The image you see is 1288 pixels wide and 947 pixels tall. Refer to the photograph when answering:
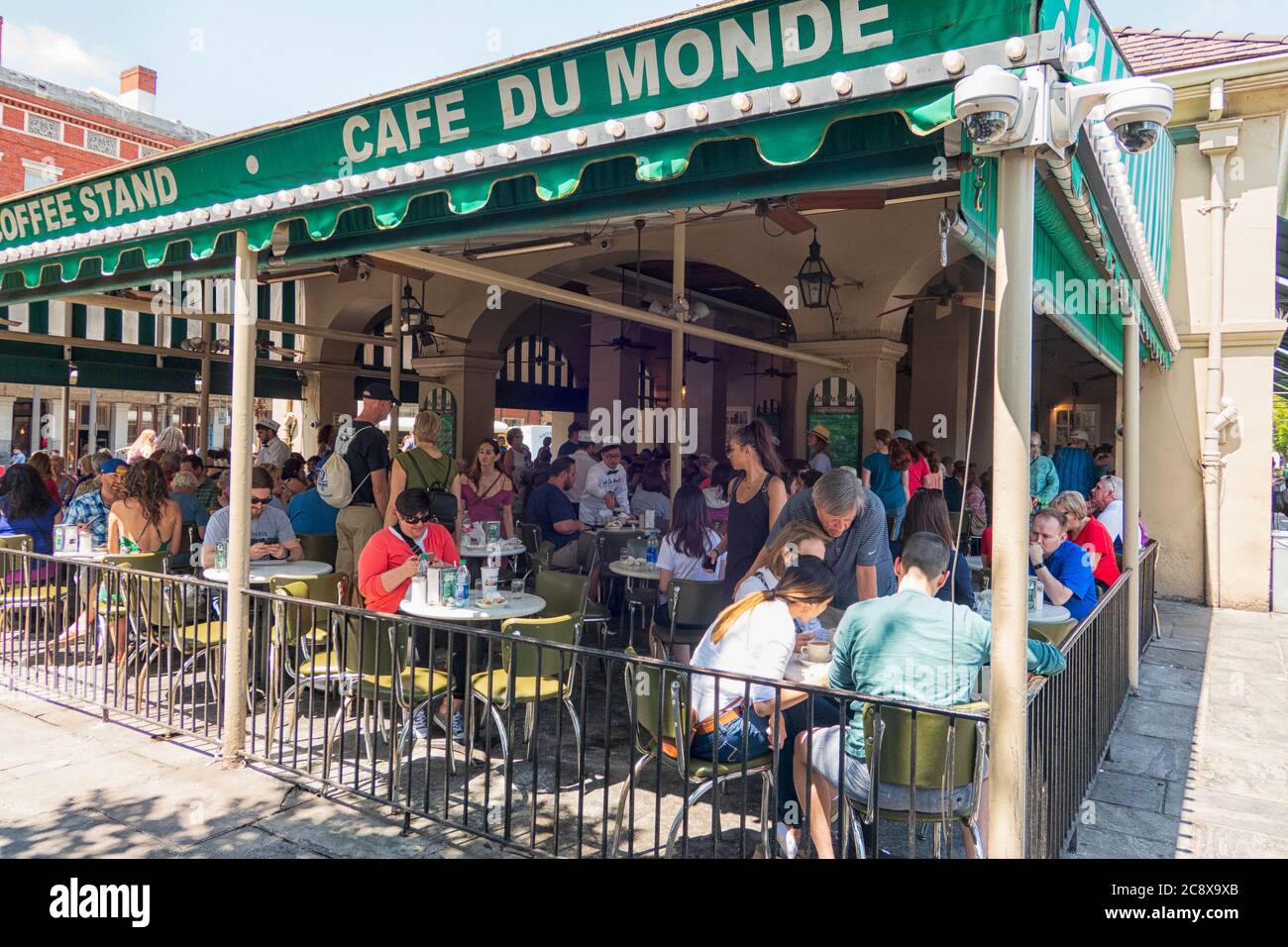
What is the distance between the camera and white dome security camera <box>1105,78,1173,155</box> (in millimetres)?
2219

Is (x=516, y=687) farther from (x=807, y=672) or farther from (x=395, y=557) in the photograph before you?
(x=807, y=672)

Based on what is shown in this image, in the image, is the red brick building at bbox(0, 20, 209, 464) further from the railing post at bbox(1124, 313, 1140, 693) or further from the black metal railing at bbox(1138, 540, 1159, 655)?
the black metal railing at bbox(1138, 540, 1159, 655)

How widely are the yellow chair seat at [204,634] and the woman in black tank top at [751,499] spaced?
3.00 m

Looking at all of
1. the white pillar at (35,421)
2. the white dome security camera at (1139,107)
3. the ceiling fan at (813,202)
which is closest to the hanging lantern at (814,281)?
the ceiling fan at (813,202)

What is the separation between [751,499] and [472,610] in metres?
1.67

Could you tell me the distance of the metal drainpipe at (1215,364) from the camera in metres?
8.91

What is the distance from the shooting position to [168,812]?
3568 mm

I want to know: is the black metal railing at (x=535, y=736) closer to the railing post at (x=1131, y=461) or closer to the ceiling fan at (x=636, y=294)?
the railing post at (x=1131, y=461)

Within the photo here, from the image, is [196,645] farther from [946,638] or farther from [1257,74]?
[1257,74]

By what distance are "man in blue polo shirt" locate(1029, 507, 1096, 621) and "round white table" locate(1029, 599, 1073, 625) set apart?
0.05 m

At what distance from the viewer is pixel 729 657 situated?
312 cm

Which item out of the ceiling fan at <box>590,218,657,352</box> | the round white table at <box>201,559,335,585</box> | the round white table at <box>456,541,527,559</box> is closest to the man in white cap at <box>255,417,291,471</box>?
the round white table at <box>456,541,527,559</box>

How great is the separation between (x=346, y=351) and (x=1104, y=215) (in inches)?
512
